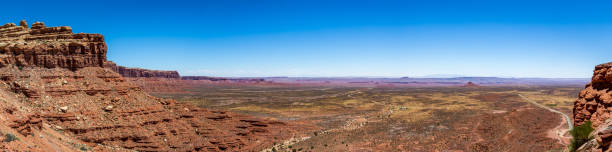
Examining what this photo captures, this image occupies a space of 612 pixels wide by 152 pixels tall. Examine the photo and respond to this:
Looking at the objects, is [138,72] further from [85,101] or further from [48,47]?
[85,101]

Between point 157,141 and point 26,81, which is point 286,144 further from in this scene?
point 26,81

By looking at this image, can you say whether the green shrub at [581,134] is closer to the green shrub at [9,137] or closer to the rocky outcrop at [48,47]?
the green shrub at [9,137]

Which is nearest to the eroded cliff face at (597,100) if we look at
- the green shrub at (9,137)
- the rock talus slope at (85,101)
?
the green shrub at (9,137)

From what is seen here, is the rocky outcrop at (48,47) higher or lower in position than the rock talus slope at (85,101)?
higher

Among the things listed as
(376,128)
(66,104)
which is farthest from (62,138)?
(376,128)

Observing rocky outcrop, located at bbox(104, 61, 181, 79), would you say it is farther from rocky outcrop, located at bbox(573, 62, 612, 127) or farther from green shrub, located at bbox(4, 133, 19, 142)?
rocky outcrop, located at bbox(573, 62, 612, 127)
